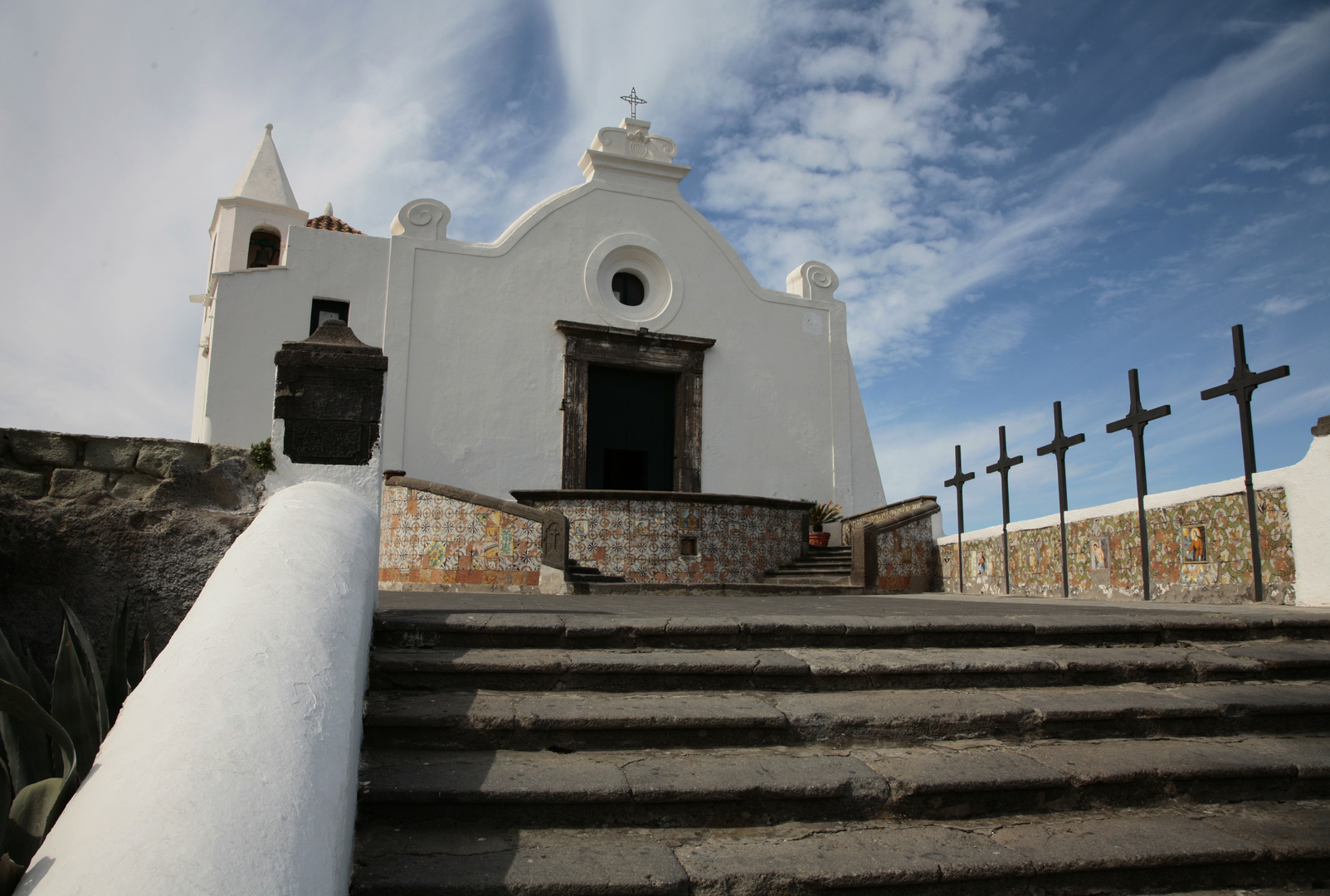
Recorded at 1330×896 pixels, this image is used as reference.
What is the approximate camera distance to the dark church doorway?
1492 centimetres

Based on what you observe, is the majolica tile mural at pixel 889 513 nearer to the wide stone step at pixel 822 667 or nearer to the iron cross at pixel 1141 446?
the iron cross at pixel 1141 446

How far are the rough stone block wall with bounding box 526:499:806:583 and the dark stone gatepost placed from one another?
21.6 ft

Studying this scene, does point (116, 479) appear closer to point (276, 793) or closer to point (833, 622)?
point (276, 793)

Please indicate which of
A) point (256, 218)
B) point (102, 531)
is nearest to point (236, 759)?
point (102, 531)

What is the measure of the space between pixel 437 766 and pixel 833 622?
6.74ft

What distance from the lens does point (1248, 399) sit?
6.80 metres

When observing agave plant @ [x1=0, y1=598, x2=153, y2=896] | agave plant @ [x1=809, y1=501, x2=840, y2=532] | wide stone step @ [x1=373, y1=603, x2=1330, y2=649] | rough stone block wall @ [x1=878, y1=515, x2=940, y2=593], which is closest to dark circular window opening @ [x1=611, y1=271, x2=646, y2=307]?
agave plant @ [x1=809, y1=501, x2=840, y2=532]

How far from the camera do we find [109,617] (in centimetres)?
394

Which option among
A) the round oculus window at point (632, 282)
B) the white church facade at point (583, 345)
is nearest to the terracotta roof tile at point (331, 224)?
the white church facade at point (583, 345)

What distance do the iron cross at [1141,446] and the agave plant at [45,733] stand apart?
7654 millimetres

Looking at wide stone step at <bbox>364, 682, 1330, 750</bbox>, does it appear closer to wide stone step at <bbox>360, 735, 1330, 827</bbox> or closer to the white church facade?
wide stone step at <bbox>360, 735, 1330, 827</bbox>

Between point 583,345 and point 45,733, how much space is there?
12.5 m

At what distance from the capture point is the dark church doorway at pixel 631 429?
49.0ft

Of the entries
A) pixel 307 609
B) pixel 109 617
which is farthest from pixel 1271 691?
pixel 109 617
